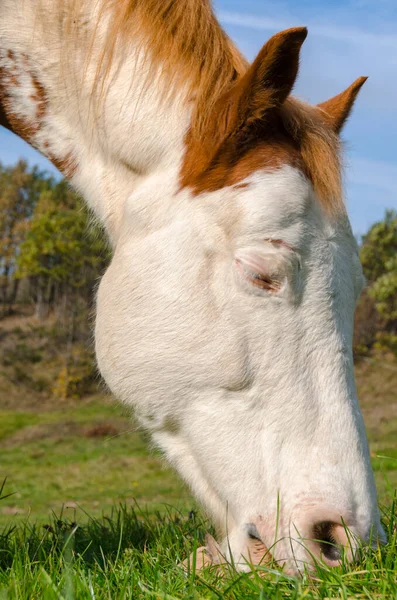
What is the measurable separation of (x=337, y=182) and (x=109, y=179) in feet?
3.60

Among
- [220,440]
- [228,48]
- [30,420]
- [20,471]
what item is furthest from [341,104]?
[30,420]

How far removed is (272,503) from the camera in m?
2.45

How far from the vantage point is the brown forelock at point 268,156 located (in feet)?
8.99

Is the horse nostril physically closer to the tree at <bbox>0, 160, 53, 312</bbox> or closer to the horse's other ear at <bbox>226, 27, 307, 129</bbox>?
the horse's other ear at <bbox>226, 27, 307, 129</bbox>

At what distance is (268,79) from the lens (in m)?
2.67

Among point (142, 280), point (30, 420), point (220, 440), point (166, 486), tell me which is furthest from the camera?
point (30, 420)

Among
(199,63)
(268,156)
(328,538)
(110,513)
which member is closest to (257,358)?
(328,538)

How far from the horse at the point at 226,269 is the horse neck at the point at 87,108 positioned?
0.03ft

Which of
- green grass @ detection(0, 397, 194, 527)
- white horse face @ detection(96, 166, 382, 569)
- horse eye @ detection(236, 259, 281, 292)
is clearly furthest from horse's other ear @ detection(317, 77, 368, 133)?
green grass @ detection(0, 397, 194, 527)

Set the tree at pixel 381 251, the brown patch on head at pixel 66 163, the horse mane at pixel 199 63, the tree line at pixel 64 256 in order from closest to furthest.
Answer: the horse mane at pixel 199 63, the brown patch on head at pixel 66 163, the tree line at pixel 64 256, the tree at pixel 381 251

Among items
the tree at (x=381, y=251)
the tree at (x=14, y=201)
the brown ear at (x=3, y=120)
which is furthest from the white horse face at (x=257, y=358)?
the tree at (x=14, y=201)

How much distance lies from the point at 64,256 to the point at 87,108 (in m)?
38.9

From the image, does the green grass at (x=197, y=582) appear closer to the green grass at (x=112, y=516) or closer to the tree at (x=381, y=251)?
the green grass at (x=112, y=516)

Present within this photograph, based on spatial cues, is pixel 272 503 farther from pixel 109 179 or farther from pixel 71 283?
pixel 71 283
